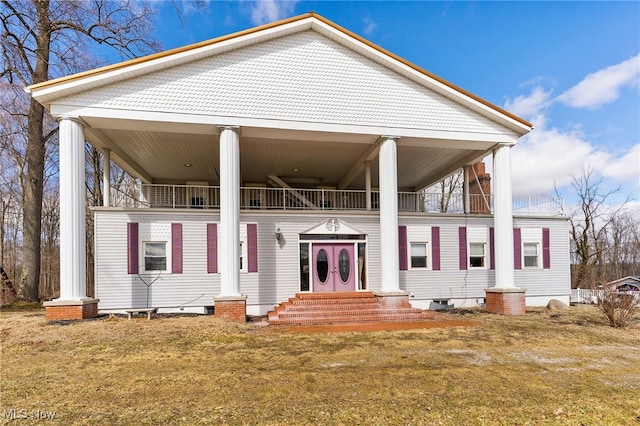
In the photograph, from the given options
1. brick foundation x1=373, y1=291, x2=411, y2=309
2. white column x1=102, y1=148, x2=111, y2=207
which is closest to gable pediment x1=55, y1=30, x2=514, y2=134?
white column x1=102, y1=148, x2=111, y2=207

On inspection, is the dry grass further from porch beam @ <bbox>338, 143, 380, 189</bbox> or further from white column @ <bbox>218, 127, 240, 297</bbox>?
porch beam @ <bbox>338, 143, 380, 189</bbox>

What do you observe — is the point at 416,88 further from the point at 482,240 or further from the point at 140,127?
the point at 140,127

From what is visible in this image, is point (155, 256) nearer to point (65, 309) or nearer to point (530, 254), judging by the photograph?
point (65, 309)

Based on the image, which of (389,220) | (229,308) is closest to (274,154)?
(389,220)

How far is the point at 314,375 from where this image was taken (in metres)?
5.69

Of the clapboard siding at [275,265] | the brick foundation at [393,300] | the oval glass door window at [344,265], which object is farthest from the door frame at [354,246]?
the brick foundation at [393,300]

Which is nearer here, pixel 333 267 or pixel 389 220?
pixel 389 220

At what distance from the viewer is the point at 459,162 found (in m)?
15.9

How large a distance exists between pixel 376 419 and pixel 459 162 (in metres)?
13.8

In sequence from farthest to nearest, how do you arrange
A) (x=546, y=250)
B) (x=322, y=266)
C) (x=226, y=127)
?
1. (x=546, y=250)
2. (x=322, y=266)
3. (x=226, y=127)

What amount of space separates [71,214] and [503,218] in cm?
1400

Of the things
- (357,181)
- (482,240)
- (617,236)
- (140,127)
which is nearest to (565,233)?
(482,240)

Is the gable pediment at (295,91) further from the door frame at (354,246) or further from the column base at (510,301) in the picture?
the column base at (510,301)

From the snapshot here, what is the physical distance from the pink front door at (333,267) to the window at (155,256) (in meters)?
5.40
